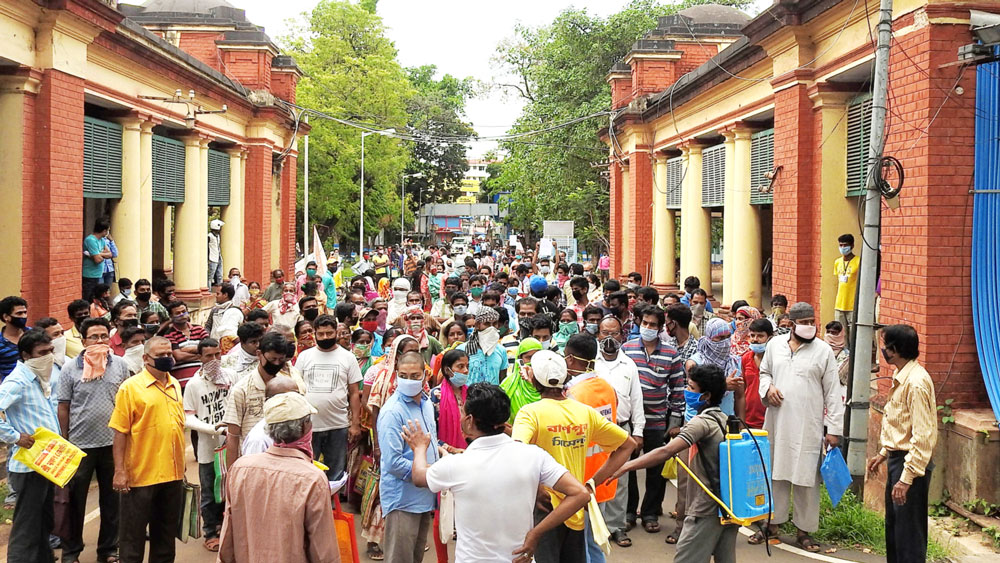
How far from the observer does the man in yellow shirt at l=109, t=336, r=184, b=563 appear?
587cm

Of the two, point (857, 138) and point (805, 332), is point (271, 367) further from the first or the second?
point (857, 138)

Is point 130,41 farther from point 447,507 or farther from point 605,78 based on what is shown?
point 605,78

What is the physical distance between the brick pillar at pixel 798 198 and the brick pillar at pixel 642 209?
10.0m

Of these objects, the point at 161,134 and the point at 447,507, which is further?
the point at 161,134

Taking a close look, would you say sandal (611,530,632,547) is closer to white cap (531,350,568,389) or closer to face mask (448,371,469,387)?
face mask (448,371,469,387)

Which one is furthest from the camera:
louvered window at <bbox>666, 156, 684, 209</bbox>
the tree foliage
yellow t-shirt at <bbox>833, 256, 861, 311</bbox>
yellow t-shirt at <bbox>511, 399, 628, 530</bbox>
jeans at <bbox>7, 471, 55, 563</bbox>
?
the tree foliage

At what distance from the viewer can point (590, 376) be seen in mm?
6094

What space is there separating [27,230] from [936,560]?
10500 mm

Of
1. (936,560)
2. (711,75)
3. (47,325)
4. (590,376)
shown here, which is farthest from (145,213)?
(936,560)

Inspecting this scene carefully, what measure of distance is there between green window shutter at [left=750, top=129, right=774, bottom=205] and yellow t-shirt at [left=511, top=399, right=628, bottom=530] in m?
9.38

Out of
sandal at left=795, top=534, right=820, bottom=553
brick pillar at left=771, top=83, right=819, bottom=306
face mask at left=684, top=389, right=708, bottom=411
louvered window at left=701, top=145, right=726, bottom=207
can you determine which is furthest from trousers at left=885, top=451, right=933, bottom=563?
louvered window at left=701, top=145, right=726, bottom=207

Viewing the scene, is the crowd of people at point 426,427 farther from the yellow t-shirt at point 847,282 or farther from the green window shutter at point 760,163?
the green window shutter at point 760,163

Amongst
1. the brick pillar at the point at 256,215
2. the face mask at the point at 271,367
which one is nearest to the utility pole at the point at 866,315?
the face mask at the point at 271,367

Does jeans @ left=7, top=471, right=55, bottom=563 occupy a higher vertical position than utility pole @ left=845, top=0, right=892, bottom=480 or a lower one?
lower
